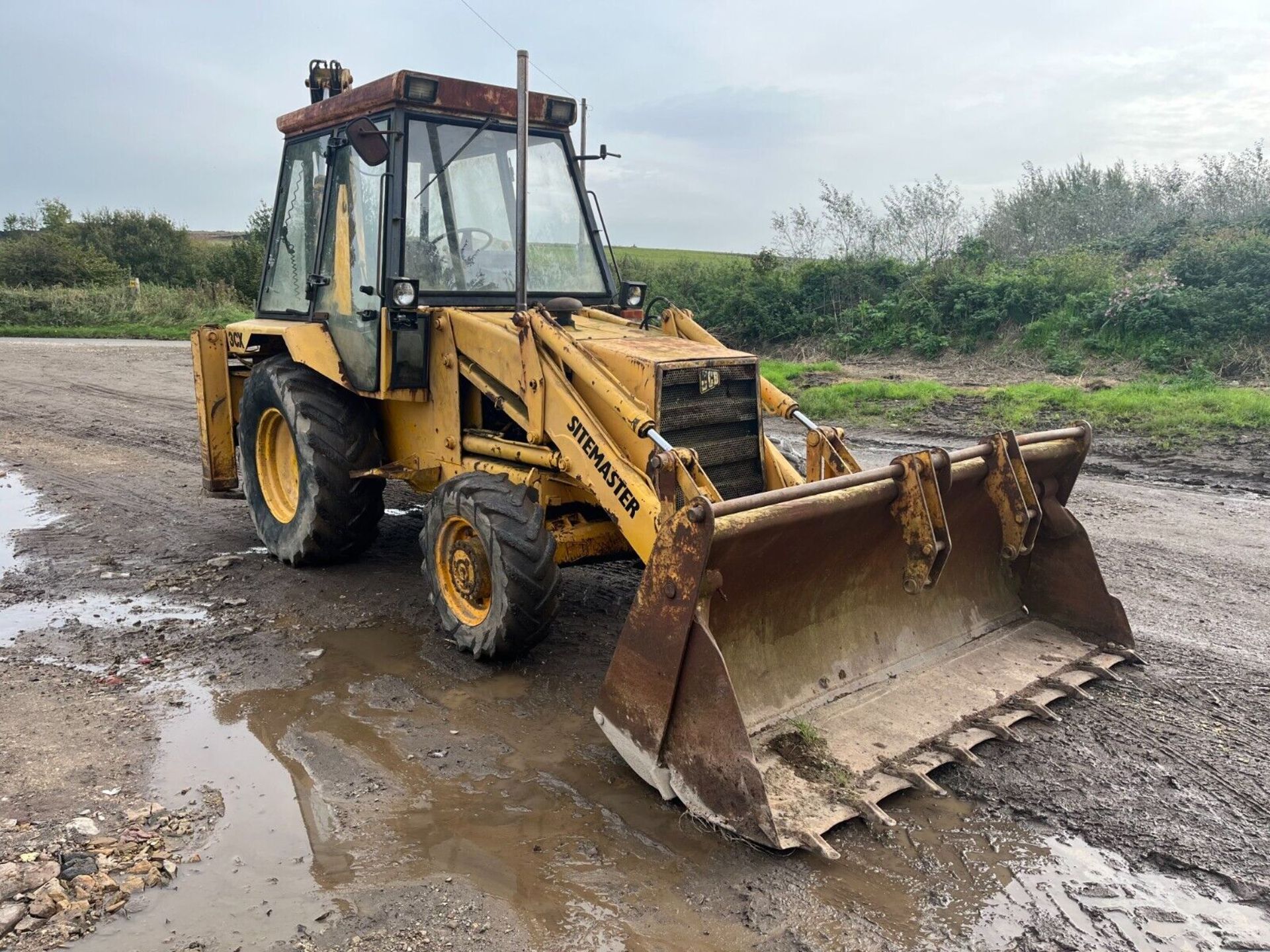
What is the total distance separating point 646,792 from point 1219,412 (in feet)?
31.0

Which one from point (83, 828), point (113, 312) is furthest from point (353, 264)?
point (113, 312)

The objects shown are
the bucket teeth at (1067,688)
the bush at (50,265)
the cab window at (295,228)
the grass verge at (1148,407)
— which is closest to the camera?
the bucket teeth at (1067,688)

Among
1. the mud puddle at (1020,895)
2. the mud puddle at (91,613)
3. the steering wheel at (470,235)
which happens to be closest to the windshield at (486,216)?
the steering wheel at (470,235)

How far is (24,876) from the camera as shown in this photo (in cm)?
318

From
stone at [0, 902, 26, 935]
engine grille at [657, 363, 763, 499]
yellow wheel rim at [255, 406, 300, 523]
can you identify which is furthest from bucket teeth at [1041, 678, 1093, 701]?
yellow wheel rim at [255, 406, 300, 523]

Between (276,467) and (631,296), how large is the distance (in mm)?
2604

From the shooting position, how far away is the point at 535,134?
6074mm

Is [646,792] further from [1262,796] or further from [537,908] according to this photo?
[1262,796]

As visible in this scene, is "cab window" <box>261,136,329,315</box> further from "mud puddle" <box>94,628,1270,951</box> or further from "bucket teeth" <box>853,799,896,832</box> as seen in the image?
"bucket teeth" <box>853,799,896,832</box>

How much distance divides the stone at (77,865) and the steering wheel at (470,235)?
11.2ft

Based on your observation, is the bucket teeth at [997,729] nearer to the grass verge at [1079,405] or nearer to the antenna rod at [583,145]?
the antenna rod at [583,145]

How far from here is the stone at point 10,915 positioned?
2949mm

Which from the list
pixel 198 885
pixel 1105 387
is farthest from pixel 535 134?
pixel 1105 387

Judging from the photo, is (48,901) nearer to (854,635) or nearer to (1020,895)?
(1020,895)
